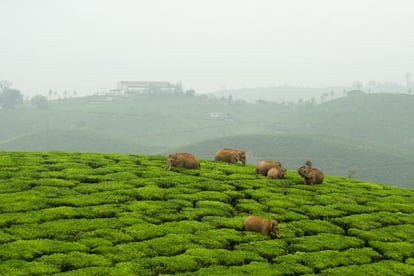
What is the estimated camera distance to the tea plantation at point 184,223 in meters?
11.6

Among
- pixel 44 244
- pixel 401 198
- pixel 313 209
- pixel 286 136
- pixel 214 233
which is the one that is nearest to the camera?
pixel 44 244

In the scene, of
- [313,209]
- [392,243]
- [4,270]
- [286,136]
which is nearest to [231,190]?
[313,209]

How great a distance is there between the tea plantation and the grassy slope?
107 meters

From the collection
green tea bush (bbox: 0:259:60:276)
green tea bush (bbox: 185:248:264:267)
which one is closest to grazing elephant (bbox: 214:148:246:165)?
green tea bush (bbox: 185:248:264:267)

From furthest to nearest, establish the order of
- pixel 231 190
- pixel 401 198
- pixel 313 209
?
pixel 401 198, pixel 231 190, pixel 313 209

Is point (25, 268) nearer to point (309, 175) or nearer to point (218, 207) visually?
point (218, 207)

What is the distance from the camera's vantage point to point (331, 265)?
12539mm

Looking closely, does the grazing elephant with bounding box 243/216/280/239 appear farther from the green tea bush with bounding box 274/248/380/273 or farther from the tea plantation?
the green tea bush with bounding box 274/248/380/273

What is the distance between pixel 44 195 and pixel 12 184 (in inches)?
70.2

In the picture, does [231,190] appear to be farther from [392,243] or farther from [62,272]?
[62,272]

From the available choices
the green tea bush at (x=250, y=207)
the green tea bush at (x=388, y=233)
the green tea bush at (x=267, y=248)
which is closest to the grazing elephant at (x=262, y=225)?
the green tea bush at (x=267, y=248)

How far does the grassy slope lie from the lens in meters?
130

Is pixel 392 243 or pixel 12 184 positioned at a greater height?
pixel 12 184

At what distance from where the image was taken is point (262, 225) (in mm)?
14086
